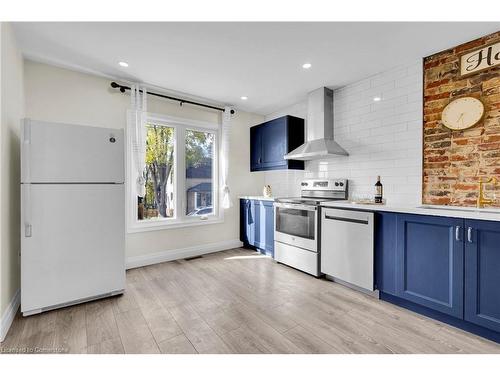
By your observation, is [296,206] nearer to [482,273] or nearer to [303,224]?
[303,224]

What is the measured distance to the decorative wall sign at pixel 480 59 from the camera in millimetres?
2100

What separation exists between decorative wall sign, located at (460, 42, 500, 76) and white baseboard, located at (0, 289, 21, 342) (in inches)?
172

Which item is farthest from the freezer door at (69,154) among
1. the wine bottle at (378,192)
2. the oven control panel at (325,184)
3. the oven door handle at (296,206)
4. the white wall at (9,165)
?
the wine bottle at (378,192)

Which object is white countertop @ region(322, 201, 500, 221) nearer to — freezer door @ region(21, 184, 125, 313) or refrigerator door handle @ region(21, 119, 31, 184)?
freezer door @ region(21, 184, 125, 313)

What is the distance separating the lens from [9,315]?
6.28 ft

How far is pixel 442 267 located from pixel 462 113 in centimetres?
146

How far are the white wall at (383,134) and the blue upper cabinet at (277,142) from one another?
1.87 feet

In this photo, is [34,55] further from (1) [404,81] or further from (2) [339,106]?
(1) [404,81]

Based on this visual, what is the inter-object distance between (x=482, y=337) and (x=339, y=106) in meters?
2.76

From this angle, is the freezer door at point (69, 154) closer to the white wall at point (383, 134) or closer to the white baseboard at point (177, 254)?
the white baseboard at point (177, 254)

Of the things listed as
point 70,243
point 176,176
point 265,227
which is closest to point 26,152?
point 70,243

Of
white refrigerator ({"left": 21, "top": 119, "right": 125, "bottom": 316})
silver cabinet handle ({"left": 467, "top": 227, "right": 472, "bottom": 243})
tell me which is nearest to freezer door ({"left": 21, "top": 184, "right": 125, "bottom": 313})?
white refrigerator ({"left": 21, "top": 119, "right": 125, "bottom": 316})

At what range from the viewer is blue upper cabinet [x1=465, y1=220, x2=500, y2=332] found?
169 cm

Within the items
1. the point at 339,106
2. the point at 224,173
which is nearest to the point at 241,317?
the point at 224,173
